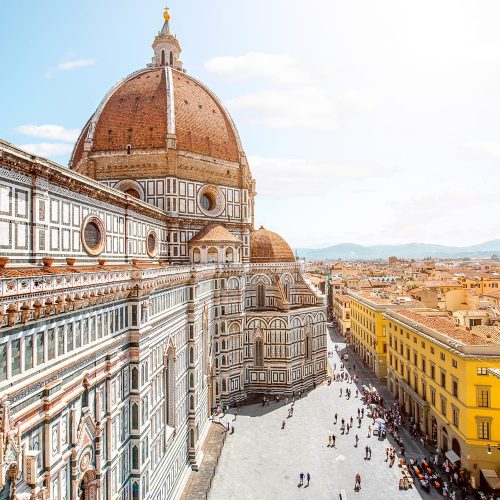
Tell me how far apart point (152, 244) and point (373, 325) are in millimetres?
26733

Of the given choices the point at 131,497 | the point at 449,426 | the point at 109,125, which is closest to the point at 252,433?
the point at 449,426

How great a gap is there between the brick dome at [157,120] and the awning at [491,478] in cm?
3127

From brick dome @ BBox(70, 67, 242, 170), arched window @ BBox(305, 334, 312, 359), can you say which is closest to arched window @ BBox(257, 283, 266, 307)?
arched window @ BBox(305, 334, 312, 359)

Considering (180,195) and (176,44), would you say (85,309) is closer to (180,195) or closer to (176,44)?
(180,195)

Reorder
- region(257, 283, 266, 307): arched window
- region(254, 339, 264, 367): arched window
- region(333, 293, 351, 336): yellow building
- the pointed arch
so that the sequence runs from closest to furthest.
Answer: the pointed arch, region(254, 339, 264, 367): arched window, region(257, 283, 266, 307): arched window, region(333, 293, 351, 336): yellow building

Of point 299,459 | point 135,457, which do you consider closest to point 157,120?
point 135,457

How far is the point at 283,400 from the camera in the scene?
39.4m

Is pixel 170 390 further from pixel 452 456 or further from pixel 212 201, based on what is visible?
pixel 212 201

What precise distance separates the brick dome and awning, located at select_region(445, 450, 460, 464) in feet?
97.0

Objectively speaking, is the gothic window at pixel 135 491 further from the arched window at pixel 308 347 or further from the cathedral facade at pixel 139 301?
the arched window at pixel 308 347

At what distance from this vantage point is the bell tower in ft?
152

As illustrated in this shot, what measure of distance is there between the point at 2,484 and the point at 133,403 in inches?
346

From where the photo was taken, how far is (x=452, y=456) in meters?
26.6

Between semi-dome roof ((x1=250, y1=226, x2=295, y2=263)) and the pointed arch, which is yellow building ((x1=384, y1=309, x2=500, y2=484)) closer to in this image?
semi-dome roof ((x1=250, y1=226, x2=295, y2=263))
